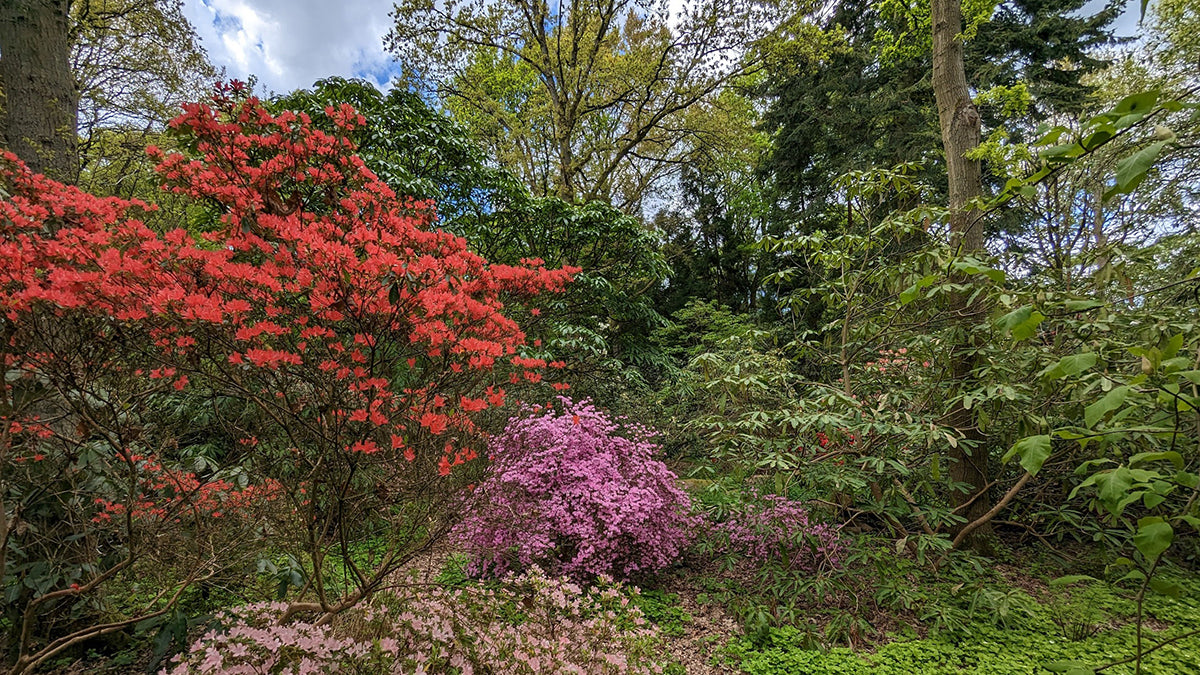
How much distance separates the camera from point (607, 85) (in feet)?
31.8

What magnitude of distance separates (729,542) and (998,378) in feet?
6.04

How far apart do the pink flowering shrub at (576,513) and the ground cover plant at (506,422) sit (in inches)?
1.1

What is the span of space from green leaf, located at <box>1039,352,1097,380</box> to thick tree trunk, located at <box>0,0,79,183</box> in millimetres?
4046

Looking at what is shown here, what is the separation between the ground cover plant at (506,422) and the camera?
1579 millimetres

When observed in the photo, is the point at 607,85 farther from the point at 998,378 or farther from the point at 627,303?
the point at 998,378

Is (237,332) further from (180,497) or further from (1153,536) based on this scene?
(1153,536)

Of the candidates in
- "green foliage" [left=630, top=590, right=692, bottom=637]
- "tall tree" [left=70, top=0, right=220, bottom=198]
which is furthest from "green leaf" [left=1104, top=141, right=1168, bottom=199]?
"tall tree" [left=70, top=0, right=220, bottom=198]

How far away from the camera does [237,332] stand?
5.15 ft

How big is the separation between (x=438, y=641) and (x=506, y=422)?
95.0 inches

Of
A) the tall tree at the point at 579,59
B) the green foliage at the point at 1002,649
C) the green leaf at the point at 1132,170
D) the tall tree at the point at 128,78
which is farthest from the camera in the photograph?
the tall tree at the point at 579,59

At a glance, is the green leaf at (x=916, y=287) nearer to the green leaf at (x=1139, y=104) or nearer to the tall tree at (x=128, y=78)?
the green leaf at (x=1139, y=104)

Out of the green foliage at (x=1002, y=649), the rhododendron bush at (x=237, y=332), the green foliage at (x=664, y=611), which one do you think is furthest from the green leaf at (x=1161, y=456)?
the green foliage at (x=664, y=611)

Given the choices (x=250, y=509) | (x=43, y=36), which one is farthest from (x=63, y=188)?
(x=250, y=509)

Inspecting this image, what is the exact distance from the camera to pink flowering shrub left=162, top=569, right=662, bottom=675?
1525 mm
